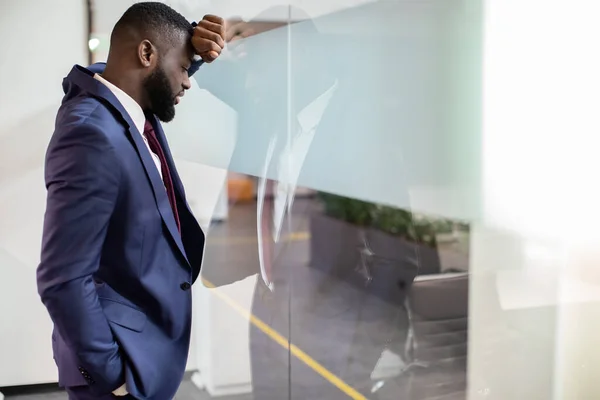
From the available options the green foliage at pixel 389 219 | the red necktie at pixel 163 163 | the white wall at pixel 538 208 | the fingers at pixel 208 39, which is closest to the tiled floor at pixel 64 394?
the green foliage at pixel 389 219

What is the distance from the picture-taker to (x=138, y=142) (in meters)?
1.47

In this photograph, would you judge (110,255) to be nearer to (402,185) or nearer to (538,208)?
(538,208)

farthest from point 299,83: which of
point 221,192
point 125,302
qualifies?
point 125,302

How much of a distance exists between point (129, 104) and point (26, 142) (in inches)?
75.6

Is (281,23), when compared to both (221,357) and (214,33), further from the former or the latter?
(221,357)

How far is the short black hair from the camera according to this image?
60.3 inches

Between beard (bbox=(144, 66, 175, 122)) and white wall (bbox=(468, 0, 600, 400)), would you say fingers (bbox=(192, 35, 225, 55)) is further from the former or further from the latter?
white wall (bbox=(468, 0, 600, 400))

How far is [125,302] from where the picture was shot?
1.49 m

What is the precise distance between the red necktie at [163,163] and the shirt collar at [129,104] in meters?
0.07

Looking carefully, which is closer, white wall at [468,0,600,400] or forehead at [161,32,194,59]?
forehead at [161,32,194,59]

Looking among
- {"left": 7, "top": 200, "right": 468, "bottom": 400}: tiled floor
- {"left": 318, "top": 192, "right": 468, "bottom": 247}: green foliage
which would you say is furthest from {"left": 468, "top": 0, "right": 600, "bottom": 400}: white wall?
{"left": 318, "top": 192, "right": 468, "bottom": 247}: green foliage

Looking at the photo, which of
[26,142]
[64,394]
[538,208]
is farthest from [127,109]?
[64,394]

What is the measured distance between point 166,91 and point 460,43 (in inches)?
52.4

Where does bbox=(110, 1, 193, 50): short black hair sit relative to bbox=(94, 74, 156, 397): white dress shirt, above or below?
above
